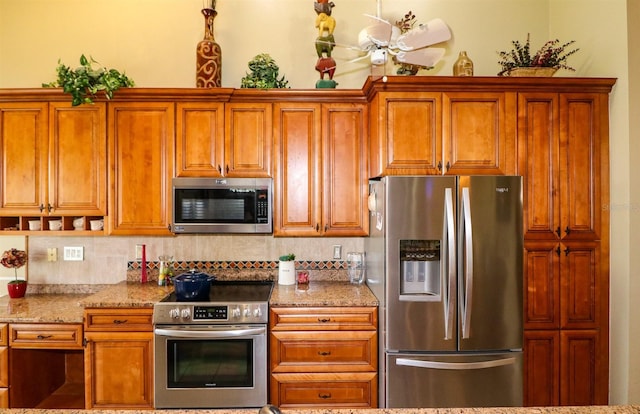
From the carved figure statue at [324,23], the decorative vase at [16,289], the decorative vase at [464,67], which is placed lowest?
the decorative vase at [16,289]

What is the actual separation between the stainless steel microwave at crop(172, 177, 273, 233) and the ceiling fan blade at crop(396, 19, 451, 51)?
1.41 metres

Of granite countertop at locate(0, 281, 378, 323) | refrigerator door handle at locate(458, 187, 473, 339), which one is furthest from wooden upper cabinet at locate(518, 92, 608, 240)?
granite countertop at locate(0, 281, 378, 323)

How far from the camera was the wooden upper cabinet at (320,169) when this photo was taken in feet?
9.29

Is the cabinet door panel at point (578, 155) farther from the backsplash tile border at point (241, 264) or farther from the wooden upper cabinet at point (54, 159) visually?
the wooden upper cabinet at point (54, 159)

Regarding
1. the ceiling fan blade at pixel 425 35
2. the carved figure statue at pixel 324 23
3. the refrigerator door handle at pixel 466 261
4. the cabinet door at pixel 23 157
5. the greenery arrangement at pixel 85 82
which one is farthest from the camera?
the carved figure statue at pixel 324 23

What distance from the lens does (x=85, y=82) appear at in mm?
2668

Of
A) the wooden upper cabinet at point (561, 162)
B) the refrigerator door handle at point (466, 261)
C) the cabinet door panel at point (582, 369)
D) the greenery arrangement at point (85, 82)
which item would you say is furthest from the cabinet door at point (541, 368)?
the greenery arrangement at point (85, 82)

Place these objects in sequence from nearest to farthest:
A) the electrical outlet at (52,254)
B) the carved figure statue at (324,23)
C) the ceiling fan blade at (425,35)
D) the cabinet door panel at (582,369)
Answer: the ceiling fan blade at (425,35) → the cabinet door panel at (582,369) → the carved figure statue at (324,23) → the electrical outlet at (52,254)

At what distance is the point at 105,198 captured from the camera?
279cm

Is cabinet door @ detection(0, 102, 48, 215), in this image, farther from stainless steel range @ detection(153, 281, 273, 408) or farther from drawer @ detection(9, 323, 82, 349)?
stainless steel range @ detection(153, 281, 273, 408)

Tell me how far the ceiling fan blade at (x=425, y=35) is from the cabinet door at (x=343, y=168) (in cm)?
109

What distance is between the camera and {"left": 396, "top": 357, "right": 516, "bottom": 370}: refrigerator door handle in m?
2.32

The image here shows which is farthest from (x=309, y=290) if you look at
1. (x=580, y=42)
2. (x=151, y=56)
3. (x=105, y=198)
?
(x=580, y=42)

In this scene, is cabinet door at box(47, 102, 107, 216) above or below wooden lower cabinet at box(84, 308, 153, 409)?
above
